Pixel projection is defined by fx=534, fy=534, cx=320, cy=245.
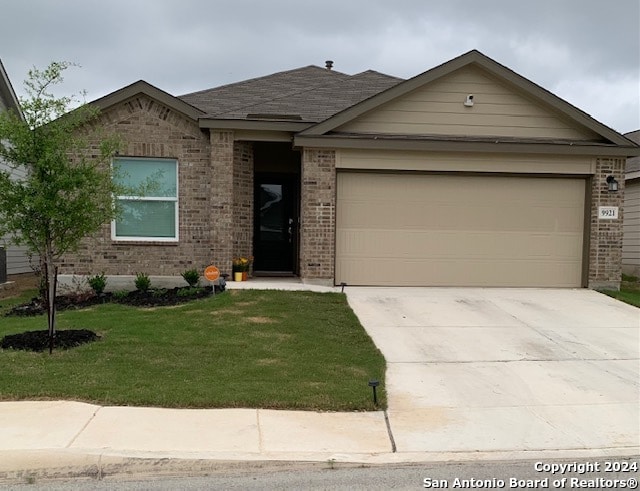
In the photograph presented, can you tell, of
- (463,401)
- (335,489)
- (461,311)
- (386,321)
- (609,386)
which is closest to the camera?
(335,489)

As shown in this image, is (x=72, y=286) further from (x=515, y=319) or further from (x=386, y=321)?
(x=515, y=319)

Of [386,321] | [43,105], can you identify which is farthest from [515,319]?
[43,105]

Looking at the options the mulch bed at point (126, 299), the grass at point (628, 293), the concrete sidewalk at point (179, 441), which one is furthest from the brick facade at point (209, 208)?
the concrete sidewalk at point (179, 441)

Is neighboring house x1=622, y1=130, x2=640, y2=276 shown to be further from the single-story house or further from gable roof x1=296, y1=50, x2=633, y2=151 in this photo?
the single-story house

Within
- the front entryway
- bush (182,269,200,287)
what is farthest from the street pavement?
the front entryway

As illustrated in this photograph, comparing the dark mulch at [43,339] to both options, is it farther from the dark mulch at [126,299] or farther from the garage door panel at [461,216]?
the garage door panel at [461,216]

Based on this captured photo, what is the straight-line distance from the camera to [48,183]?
21.0ft

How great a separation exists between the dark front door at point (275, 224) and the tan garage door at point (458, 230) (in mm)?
2449

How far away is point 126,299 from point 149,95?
13.8 ft

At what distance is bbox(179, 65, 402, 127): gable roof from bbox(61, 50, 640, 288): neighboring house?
0.17 meters

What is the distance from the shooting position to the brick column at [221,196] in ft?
36.1

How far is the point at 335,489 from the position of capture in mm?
3842

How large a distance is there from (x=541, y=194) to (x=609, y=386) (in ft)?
20.7

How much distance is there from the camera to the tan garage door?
Answer: 1129cm
